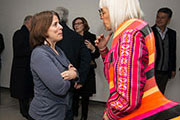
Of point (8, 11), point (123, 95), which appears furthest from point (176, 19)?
point (8, 11)

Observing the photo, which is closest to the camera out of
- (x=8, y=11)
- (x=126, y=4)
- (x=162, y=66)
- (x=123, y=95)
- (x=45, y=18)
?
(x=123, y=95)

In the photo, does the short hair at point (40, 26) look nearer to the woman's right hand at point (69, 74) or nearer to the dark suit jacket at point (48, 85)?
the dark suit jacket at point (48, 85)

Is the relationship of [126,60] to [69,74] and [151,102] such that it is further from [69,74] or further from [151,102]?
[69,74]

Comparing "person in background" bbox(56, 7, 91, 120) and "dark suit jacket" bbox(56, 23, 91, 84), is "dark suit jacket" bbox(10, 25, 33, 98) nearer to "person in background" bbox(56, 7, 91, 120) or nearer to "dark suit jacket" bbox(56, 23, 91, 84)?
"person in background" bbox(56, 7, 91, 120)

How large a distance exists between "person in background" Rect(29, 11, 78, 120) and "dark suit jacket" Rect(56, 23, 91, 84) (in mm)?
462

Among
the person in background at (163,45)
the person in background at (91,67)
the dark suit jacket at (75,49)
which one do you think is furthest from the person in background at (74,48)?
the person in background at (163,45)

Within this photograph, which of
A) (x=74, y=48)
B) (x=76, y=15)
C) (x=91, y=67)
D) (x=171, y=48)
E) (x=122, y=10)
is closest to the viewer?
(x=122, y=10)

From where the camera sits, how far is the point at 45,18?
1305 millimetres

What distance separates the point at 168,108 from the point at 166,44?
7.22ft

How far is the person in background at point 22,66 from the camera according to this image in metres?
2.86

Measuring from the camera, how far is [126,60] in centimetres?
81

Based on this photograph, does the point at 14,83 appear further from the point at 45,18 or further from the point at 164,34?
the point at 164,34

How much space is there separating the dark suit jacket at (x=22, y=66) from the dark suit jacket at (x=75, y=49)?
1.23 meters

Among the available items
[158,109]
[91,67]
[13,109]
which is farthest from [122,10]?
[13,109]
